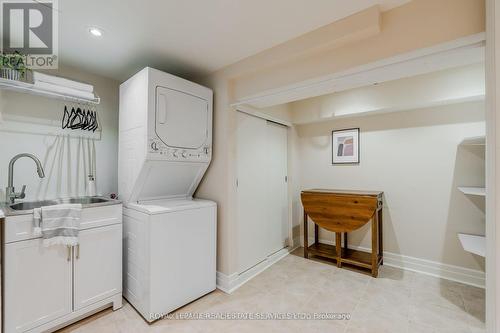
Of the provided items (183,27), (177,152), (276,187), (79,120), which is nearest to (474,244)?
(276,187)

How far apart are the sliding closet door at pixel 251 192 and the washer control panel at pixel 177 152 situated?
379 mm

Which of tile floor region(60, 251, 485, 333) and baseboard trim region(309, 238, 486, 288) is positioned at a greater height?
baseboard trim region(309, 238, 486, 288)

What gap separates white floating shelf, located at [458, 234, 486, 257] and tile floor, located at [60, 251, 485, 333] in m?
0.49

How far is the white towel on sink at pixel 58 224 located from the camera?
1574mm

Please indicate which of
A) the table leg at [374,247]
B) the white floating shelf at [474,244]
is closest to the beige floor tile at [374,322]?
the table leg at [374,247]

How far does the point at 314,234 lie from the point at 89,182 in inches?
121

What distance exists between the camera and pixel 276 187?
3.19m

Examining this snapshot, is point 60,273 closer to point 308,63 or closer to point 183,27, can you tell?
point 183,27

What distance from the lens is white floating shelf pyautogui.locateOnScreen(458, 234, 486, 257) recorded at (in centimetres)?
188

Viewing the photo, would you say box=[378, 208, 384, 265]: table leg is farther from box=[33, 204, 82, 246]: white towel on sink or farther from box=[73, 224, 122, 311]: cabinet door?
box=[33, 204, 82, 246]: white towel on sink

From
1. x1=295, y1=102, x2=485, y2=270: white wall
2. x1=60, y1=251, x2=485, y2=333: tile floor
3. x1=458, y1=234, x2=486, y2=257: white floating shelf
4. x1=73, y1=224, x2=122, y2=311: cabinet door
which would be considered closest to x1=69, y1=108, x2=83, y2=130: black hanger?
x1=73, y1=224, x2=122, y2=311: cabinet door

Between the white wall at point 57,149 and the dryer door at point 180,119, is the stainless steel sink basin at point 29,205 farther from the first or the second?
the dryer door at point 180,119

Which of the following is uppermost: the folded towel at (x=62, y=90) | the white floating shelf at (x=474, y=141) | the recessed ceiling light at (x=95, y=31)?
the recessed ceiling light at (x=95, y=31)

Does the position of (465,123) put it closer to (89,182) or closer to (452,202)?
(452,202)
